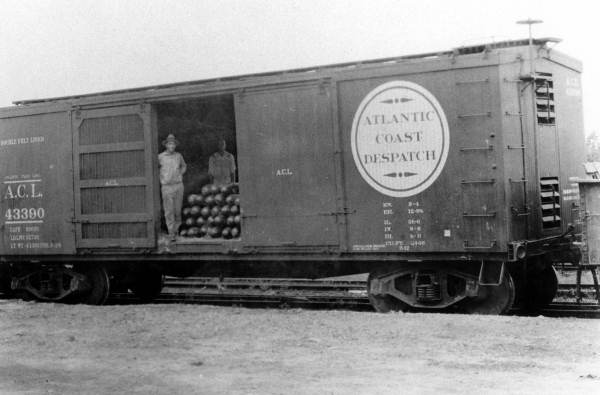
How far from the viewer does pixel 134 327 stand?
8.78 meters

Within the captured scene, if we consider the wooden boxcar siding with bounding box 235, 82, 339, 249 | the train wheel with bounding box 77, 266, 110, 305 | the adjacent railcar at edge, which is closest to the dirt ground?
the adjacent railcar at edge

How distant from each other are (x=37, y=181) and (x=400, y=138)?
603 cm

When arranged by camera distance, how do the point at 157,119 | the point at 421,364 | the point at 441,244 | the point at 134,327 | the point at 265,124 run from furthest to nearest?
the point at 157,119 → the point at 265,124 → the point at 441,244 → the point at 134,327 → the point at 421,364

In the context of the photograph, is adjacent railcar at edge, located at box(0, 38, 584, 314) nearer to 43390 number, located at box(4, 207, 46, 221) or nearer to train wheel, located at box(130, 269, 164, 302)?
43390 number, located at box(4, 207, 46, 221)

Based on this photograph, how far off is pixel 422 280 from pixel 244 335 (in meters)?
2.86

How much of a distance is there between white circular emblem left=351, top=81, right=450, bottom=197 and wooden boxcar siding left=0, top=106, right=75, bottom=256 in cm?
485

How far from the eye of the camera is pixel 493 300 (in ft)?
31.3

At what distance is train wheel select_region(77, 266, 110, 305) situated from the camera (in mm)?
12078

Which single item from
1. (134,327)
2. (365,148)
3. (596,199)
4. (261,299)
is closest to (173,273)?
(261,299)

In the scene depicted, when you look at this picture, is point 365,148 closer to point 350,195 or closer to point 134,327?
point 350,195

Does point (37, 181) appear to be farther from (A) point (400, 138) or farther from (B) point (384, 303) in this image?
(A) point (400, 138)

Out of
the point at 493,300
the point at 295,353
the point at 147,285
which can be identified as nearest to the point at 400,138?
the point at 493,300

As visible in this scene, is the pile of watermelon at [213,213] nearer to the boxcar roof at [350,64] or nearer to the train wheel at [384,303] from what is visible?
the boxcar roof at [350,64]

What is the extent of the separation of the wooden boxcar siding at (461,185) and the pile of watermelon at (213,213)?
2.45 metres
